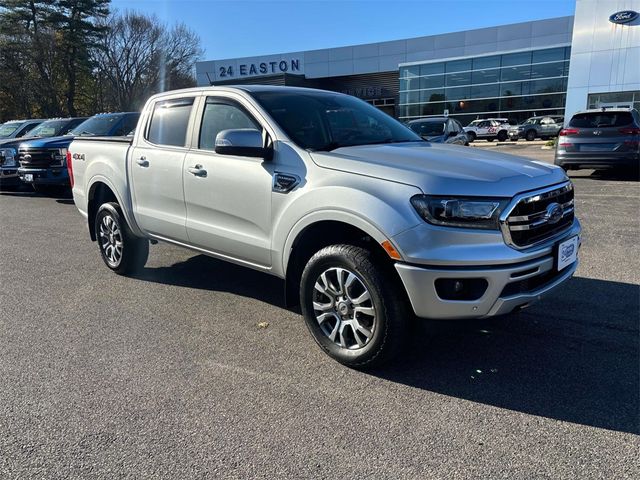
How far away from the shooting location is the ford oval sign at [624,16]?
24.9m

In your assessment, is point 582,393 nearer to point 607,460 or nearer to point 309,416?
point 607,460

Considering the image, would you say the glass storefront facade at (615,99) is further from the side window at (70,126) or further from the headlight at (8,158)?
the headlight at (8,158)

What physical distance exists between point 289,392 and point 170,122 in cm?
296

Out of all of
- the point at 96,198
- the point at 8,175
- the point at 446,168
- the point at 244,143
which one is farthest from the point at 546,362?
the point at 8,175

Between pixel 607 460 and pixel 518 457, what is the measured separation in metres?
0.42

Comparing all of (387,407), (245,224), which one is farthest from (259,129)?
(387,407)

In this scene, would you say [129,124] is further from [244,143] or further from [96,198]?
[244,143]

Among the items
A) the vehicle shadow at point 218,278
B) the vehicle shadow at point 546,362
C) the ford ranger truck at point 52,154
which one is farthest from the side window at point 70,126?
the vehicle shadow at point 546,362

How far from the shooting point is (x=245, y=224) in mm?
4008

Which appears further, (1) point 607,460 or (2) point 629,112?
(2) point 629,112

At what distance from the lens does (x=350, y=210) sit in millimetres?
3232

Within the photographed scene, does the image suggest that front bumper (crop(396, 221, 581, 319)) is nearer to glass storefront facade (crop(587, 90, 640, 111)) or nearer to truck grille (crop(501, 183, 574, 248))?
truck grille (crop(501, 183, 574, 248))

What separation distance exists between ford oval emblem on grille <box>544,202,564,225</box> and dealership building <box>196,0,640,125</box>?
22739 mm

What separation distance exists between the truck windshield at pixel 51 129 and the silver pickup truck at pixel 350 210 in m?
10.2
